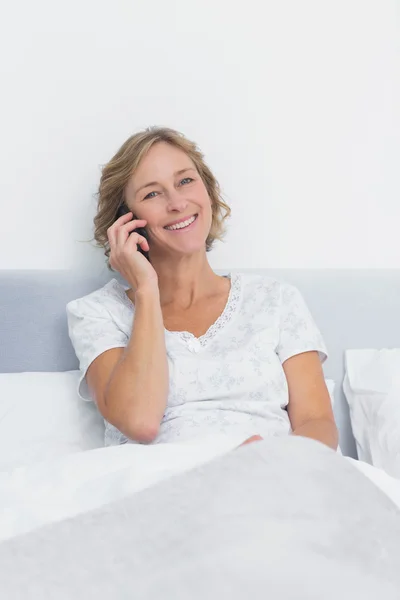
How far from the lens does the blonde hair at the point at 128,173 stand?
1.63 metres

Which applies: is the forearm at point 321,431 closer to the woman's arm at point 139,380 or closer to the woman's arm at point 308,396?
the woman's arm at point 308,396

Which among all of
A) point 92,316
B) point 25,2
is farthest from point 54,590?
point 25,2

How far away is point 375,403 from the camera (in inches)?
68.3

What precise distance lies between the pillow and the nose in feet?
2.00

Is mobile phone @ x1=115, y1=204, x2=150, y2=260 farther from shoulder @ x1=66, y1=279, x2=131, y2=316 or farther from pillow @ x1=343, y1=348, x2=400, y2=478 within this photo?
pillow @ x1=343, y1=348, x2=400, y2=478

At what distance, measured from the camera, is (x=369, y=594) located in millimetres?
718

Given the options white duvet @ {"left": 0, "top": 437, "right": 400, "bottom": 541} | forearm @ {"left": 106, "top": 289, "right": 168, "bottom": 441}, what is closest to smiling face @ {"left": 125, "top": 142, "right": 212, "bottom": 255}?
forearm @ {"left": 106, "top": 289, "right": 168, "bottom": 441}

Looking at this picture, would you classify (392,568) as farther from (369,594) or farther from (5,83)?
(5,83)

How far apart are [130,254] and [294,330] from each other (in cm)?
40

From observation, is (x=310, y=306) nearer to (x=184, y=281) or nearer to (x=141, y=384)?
(x=184, y=281)

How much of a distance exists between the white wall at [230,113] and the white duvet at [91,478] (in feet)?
2.80

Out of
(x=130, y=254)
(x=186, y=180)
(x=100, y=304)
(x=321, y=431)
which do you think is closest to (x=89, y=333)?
(x=100, y=304)

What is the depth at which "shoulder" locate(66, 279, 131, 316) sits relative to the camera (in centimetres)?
158

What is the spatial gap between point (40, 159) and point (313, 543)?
4.48 ft
